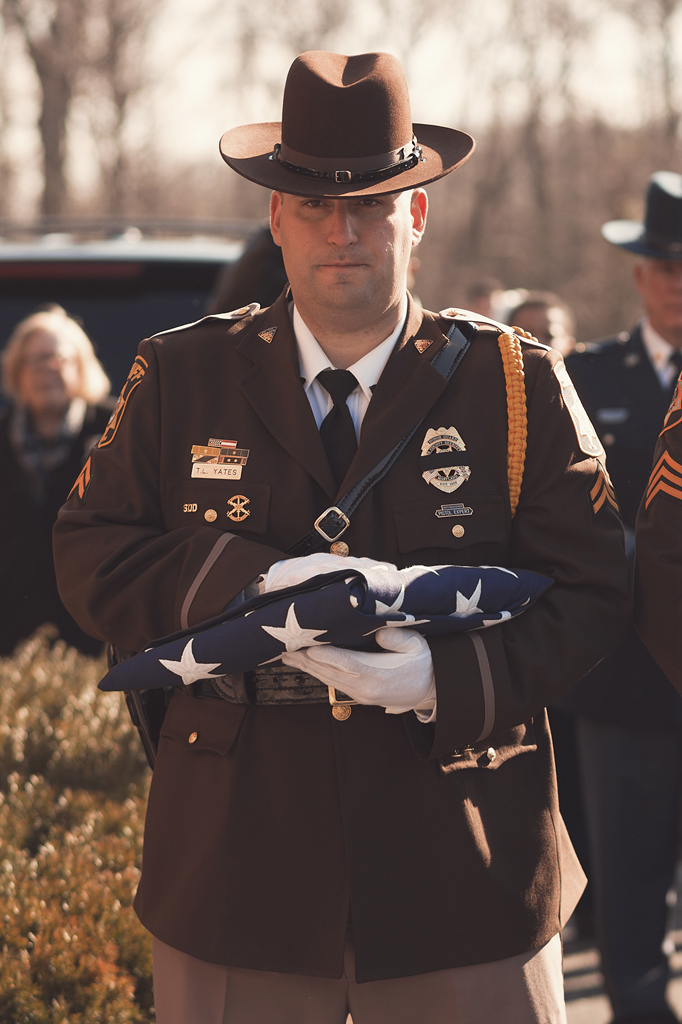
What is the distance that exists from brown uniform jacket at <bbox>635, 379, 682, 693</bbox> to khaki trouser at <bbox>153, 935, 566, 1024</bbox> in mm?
595

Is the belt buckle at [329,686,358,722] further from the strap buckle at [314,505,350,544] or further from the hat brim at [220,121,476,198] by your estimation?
the hat brim at [220,121,476,198]

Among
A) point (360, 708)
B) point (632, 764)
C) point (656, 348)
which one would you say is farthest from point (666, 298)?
point (360, 708)

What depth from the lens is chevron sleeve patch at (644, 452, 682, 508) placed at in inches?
81.0

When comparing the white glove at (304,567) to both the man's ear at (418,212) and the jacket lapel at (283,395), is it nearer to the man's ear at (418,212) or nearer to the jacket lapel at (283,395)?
the jacket lapel at (283,395)

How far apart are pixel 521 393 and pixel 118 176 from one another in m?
19.5

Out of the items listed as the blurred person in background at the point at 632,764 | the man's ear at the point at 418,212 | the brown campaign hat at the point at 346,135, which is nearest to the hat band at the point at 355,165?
the brown campaign hat at the point at 346,135

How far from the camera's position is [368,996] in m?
2.01

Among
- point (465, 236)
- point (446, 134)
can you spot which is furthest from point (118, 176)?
point (446, 134)

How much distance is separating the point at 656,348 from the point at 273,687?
229 centimetres

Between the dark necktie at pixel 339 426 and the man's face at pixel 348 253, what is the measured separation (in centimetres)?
12

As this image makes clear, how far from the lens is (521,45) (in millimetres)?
21484

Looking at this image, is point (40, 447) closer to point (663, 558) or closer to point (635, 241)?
point (635, 241)

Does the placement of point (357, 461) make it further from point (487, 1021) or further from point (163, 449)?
point (487, 1021)

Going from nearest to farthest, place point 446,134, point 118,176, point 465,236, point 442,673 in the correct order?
point 442,673 → point 446,134 → point 118,176 → point 465,236
